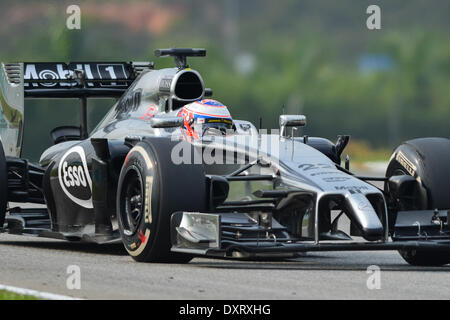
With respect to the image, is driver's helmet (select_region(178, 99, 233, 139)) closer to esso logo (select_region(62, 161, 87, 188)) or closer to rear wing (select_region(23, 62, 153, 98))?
esso logo (select_region(62, 161, 87, 188))

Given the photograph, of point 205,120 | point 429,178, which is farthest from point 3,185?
point 429,178

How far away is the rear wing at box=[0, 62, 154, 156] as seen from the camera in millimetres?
12305

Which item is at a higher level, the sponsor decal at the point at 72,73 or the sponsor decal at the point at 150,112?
the sponsor decal at the point at 72,73

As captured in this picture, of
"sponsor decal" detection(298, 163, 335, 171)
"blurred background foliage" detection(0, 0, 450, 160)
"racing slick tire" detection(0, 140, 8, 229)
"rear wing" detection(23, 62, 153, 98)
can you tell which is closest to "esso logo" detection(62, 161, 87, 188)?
"racing slick tire" detection(0, 140, 8, 229)

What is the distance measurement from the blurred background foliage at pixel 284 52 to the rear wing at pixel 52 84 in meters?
4.27

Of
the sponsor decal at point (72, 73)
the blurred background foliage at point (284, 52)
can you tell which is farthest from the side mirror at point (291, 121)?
the blurred background foliage at point (284, 52)

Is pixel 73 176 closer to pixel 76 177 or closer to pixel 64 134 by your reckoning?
pixel 76 177

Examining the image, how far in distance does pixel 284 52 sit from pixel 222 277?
52.6ft

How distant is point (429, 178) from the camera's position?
1002 cm

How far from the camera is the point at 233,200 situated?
9.79 m

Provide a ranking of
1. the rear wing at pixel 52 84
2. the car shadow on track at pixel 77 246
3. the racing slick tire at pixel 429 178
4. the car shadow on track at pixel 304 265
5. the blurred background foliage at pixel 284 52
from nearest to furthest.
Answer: the car shadow on track at pixel 304 265, the racing slick tire at pixel 429 178, the car shadow on track at pixel 77 246, the rear wing at pixel 52 84, the blurred background foliage at pixel 284 52

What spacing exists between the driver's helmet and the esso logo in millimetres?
1099

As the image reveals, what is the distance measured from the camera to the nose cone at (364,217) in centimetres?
882

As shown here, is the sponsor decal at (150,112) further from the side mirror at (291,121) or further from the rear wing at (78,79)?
the side mirror at (291,121)
